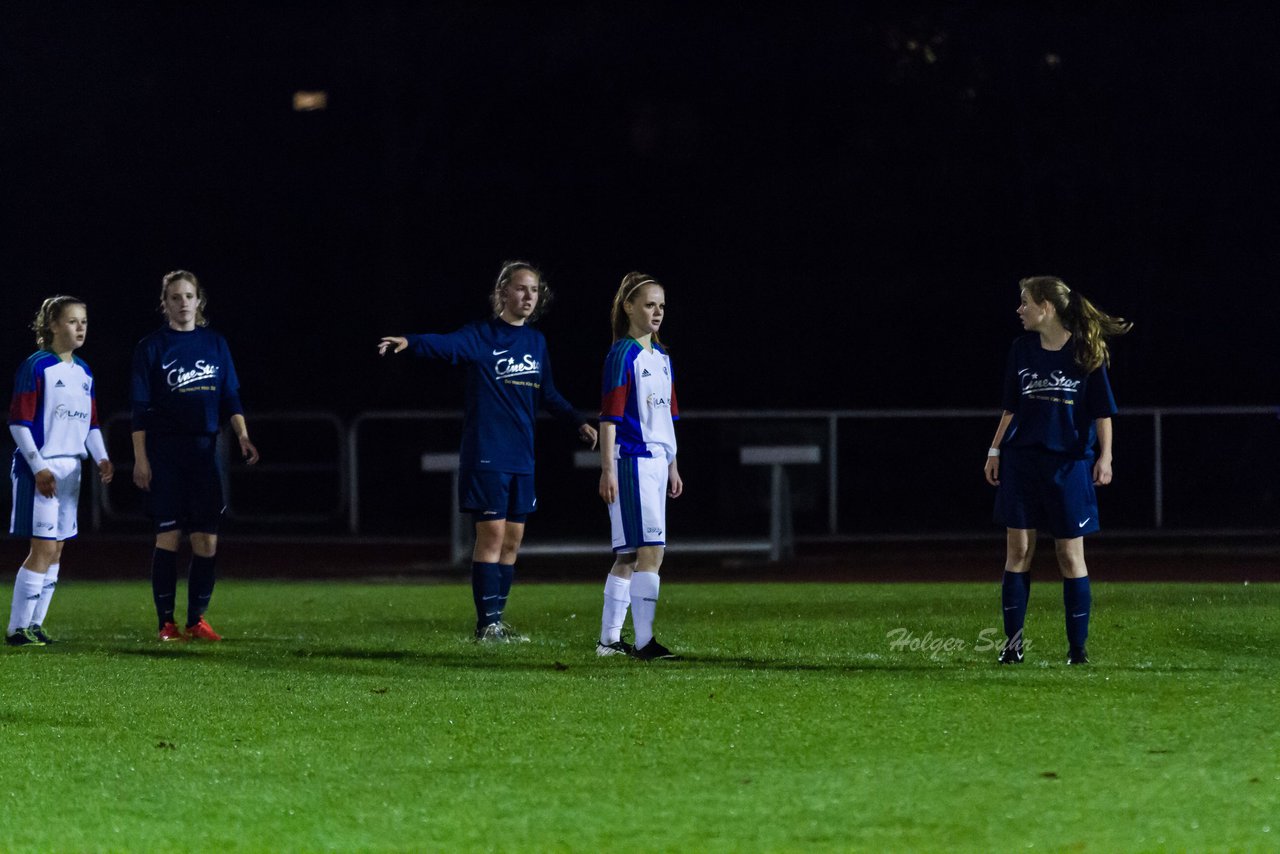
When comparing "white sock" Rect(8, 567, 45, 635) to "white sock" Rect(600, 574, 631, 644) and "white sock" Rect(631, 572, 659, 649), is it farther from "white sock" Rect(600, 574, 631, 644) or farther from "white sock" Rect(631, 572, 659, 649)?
"white sock" Rect(631, 572, 659, 649)

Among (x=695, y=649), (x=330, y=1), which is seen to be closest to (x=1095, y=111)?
(x=330, y=1)

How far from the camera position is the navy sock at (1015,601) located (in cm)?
785

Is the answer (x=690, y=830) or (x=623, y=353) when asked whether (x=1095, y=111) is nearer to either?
(x=623, y=353)

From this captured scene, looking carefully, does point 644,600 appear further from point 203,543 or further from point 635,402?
point 203,543

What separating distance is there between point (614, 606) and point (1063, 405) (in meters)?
2.39

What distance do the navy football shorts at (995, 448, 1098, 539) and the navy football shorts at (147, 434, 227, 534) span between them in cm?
419

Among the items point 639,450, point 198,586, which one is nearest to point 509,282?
point 639,450

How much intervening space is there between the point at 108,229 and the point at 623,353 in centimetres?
2032

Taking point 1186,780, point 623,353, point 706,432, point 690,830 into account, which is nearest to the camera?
point 690,830

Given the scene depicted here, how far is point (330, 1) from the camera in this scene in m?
26.4

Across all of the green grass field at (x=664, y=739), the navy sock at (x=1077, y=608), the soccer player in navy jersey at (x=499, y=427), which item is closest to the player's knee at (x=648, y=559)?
the green grass field at (x=664, y=739)

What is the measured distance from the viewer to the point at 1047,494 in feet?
25.1

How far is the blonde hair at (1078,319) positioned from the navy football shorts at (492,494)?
2785 mm

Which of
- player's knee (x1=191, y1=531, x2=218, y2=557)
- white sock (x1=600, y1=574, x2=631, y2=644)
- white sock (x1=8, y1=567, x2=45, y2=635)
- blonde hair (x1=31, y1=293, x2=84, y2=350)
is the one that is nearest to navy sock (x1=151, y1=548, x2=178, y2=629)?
player's knee (x1=191, y1=531, x2=218, y2=557)
